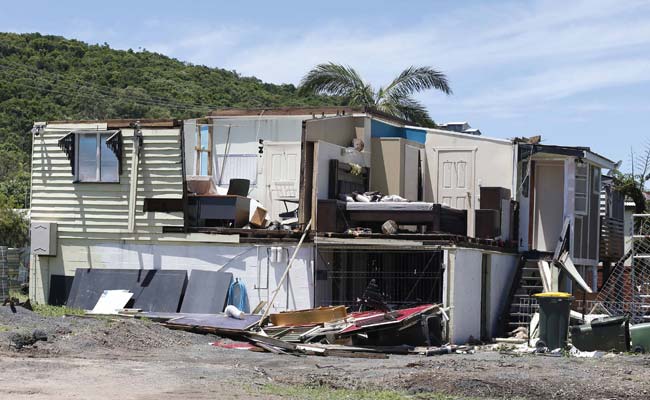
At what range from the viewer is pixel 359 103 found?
42.2 meters

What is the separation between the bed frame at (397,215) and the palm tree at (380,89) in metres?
15.6

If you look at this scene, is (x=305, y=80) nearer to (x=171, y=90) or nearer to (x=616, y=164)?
(x=616, y=164)

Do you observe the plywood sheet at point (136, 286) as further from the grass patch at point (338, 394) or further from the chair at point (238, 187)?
the grass patch at point (338, 394)

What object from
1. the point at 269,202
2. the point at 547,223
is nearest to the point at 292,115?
the point at 269,202

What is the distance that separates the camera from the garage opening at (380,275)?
82.3 feet

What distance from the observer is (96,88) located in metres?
68.4

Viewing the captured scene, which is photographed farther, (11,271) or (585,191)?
(11,271)

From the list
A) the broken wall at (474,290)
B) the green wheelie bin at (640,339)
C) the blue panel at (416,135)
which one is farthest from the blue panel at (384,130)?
the green wheelie bin at (640,339)

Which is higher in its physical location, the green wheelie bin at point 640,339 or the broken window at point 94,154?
the broken window at point 94,154

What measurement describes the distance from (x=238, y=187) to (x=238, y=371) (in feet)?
35.6

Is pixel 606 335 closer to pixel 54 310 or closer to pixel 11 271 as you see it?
pixel 54 310

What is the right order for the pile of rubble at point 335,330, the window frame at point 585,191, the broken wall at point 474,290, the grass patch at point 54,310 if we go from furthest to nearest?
the window frame at point 585,191 < the grass patch at point 54,310 < the broken wall at point 474,290 < the pile of rubble at point 335,330

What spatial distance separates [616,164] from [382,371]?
1729 centimetres

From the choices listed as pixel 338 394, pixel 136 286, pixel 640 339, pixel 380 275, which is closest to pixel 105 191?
pixel 136 286
